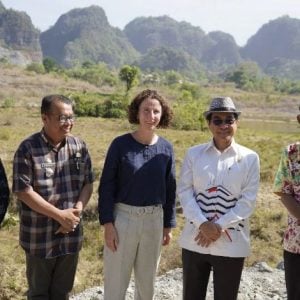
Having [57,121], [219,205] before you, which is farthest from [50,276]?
[219,205]

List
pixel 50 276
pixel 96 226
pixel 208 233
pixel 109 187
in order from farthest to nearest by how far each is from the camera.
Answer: pixel 96 226
pixel 50 276
pixel 109 187
pixel 208 233

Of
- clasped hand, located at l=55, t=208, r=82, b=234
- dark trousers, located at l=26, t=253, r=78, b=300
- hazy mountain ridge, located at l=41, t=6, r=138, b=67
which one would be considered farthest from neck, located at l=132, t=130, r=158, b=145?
hazy mountain ridge, located at l=41, t=6, r=138, b=67

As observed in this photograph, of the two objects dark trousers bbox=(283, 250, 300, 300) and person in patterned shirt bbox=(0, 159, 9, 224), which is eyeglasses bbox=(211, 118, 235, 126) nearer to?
dark trousers bbox=(283, 250, 300, 300)

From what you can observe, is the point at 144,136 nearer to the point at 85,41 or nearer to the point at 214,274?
the point at 214,274

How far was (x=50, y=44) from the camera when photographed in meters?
145

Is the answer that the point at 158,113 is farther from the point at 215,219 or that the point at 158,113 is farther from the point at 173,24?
the point at 173,24

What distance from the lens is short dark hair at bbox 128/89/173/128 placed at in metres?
2.45

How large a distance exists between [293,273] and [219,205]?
0.48 meters

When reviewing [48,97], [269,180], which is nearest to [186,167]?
[48,97]

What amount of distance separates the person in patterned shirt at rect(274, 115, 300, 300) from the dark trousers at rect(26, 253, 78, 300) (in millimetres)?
1104

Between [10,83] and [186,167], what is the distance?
41187 mm

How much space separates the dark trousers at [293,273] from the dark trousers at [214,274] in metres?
0.22

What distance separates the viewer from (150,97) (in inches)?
96.1

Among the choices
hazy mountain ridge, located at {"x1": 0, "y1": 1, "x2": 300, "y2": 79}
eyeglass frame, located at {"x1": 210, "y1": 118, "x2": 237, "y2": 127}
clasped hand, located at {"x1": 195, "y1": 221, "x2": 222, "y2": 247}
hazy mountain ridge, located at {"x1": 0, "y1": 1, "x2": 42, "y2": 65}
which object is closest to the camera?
clasped hand, located at {"x1": 195, "y1": 221, "x2": 222, "y2": 247}
